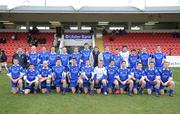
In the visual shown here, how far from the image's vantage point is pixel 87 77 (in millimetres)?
10828

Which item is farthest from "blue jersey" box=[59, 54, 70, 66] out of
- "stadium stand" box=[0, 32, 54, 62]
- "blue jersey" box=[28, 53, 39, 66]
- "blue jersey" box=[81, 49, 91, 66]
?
"stadium stand" box=[0, 32, 54, 62]

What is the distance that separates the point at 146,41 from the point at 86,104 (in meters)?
18.6

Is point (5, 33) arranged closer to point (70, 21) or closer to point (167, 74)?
point (70, 21)

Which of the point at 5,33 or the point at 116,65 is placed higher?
the point at 5,33

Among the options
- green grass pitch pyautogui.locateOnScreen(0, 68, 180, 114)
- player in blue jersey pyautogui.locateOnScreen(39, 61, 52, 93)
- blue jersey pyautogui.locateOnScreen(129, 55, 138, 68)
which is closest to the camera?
green grass pitch pyautogui.locateOnScreen(0, 68, 180, 114)

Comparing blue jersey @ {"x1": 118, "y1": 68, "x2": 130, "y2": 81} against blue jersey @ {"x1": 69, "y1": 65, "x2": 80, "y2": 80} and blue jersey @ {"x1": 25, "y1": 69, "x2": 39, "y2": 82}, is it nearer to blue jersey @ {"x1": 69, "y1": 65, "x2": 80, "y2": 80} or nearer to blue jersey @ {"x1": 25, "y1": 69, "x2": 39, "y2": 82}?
blue jersey @ {"x1": 69, "y1": 65, "x2": 80, "y2": 80}

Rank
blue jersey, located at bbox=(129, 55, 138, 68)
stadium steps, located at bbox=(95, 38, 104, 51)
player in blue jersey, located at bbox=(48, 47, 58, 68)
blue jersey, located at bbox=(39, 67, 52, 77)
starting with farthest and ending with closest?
1. stadium steps, located at bbox=(95, 38, 104, 51)
2. blue jersey, located at bbox=(129, 55, 138, 68)
3. player in blue jersey, located at bbox=(48, 47, 58, 68)
4. blue jersey, located at bbox=(39, 67, 52, 77)

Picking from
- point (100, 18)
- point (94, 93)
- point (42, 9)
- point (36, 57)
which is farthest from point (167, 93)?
point (100, 18)

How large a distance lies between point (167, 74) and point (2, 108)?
5.08m

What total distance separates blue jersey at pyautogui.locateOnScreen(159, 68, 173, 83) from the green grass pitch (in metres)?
0.49

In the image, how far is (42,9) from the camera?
82.1ft

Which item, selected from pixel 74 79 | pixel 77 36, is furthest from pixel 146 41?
pixel 74 79

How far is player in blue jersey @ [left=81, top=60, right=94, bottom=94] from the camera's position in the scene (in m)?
10.7

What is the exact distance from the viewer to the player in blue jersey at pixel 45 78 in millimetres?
10641
